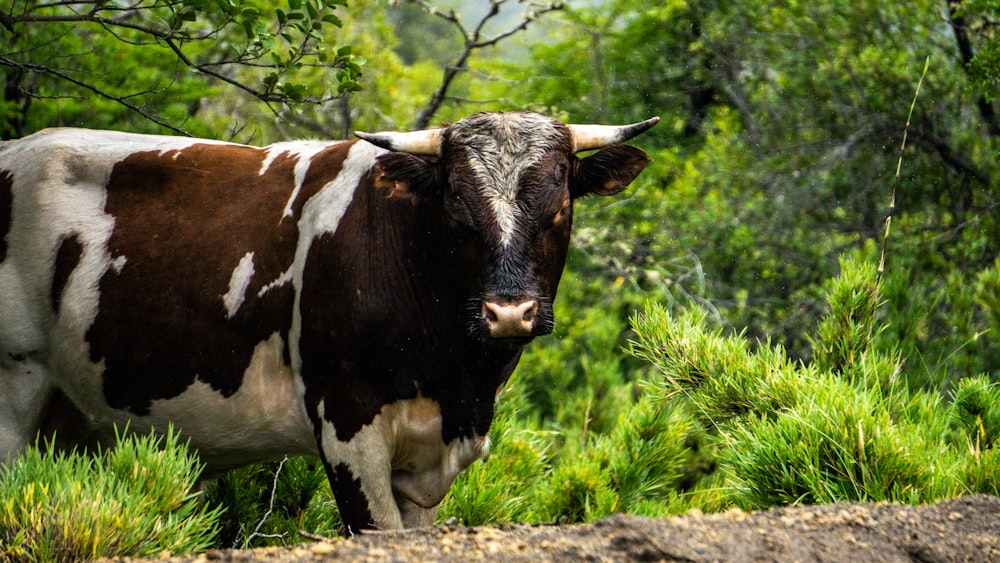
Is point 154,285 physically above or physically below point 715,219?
above

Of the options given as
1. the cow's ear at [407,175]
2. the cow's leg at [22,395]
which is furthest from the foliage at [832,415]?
the cow's leg at [22,395]

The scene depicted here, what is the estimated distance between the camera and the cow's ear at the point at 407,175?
4691 millimetres

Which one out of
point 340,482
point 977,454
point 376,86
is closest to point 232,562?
point 340,482

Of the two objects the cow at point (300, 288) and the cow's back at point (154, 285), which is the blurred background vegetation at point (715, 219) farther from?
the cow at point (300, 288)

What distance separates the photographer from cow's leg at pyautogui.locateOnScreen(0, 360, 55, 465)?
511 centimetres

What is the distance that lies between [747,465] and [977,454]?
3.06 ft

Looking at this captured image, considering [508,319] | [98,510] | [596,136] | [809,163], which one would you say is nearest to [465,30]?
[596,136]

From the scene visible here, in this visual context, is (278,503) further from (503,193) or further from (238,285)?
(503,193)

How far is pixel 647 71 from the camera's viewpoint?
13.5m

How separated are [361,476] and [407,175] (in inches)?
52.0

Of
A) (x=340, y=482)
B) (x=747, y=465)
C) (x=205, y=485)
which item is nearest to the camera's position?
(x=747, y=465)

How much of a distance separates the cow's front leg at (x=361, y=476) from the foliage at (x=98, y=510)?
1.04 meters

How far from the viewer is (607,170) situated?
16.4 feet

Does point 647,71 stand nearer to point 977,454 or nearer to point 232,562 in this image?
point 977,454
